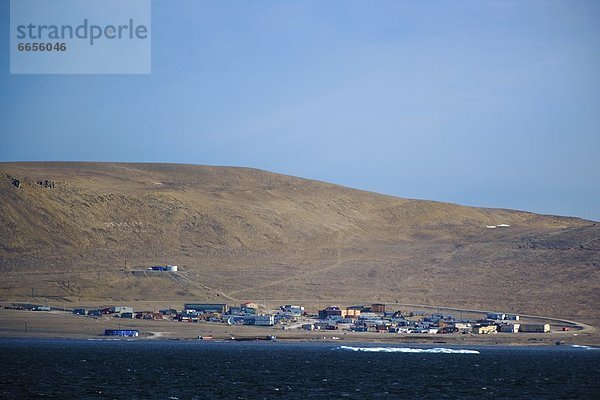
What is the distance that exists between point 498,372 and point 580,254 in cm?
9981

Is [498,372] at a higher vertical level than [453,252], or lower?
lower

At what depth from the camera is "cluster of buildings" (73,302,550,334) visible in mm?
151125

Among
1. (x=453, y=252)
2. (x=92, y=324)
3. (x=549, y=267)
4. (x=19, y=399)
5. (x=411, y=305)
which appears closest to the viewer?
(x=19, y=399)

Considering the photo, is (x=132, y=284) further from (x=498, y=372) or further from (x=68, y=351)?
(x=498, y=372)

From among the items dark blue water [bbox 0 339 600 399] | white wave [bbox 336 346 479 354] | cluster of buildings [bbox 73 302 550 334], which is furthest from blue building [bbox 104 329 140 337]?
white wave [bbox 336 346 479 354]

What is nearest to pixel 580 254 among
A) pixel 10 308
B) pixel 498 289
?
pixel 498 289

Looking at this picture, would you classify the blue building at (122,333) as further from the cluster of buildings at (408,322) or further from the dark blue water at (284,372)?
the cluster of buildings at (408,322)

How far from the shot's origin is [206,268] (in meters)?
189

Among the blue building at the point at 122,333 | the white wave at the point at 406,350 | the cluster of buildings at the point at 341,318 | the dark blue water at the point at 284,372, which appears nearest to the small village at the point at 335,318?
the cluster of buildings at the point at 341,318

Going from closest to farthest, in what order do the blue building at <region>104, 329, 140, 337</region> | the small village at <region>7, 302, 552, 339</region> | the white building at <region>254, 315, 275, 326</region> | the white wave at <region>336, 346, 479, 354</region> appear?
the white wave at <region>336, 346, 479, 354</region>
the blue building at <region>104, 329, 140, 337</region>
the small village at <region>7, 302, 552, 339</region>
the white building at <region>254, 315, 275, 326</region>

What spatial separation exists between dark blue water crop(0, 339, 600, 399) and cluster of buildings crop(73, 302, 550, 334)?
13.7 m

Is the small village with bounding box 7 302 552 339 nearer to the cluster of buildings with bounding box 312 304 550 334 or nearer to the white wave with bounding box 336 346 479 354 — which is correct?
the cluster of buildings with bounding box 312 304 550 334

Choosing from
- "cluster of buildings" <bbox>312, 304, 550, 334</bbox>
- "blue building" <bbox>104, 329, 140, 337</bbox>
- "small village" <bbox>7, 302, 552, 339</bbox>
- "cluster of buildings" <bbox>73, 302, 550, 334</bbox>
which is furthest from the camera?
"cluster of buildings" <bbox>73, 302, 550, 334</bbox>

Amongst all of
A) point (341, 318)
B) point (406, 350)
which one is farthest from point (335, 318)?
point (406, 350)
